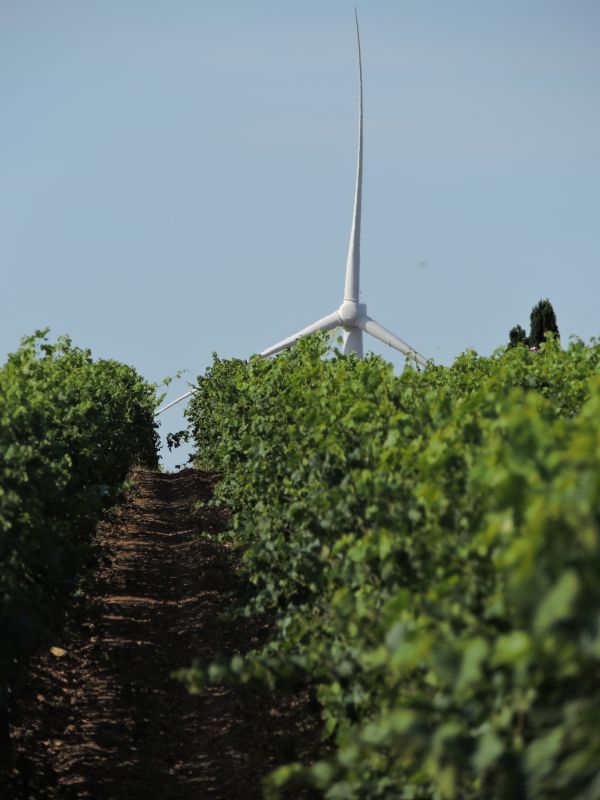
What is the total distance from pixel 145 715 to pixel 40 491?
2690 mm

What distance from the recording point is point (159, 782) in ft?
29.9

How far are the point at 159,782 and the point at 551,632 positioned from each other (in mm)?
6516

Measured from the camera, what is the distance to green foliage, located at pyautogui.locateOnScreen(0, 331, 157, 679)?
25.7ft

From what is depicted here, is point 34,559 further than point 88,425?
No

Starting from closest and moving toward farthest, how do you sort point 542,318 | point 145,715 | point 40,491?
point 40,491, point 145,715, point 542,318

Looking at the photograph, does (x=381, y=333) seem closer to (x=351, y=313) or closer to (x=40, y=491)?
(x=351, y=313)

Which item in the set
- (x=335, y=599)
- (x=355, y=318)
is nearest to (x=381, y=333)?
(x=355, y=318)

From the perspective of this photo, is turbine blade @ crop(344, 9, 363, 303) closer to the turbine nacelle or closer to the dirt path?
the turbine nacelle

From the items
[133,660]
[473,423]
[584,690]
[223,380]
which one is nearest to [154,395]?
[223,380]

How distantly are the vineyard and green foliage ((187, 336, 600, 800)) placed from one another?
1 cm

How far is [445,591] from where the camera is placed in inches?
189

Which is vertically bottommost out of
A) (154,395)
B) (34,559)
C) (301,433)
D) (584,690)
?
(584,690)

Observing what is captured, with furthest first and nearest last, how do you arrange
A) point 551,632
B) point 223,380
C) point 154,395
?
point 154,395 → point 223,380 → point 551,632

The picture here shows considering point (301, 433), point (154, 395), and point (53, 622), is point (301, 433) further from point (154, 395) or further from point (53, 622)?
point (154, 395)
